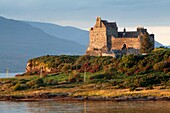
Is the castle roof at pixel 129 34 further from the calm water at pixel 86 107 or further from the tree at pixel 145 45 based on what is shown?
the calm water at pixel 86 107

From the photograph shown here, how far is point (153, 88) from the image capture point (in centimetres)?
9200

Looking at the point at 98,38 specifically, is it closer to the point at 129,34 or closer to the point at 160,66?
the point at 129,34

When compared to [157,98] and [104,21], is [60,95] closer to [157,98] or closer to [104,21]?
[157,98]

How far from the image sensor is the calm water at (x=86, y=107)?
3022 inches

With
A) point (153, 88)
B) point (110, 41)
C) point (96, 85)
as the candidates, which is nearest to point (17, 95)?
point (96, 85)

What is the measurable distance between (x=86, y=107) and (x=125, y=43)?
56094 mm

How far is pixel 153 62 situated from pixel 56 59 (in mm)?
26766

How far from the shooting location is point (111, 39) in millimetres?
138375

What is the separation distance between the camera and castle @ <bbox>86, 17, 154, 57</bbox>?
134 meters

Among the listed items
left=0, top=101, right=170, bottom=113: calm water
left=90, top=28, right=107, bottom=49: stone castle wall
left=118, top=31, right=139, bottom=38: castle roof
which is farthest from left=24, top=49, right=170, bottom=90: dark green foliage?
left=118, top=31, right=139, bottom=38: castle roof

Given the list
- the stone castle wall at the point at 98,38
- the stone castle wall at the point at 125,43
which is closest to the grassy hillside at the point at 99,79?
the stone castle wall at the point at 125,43

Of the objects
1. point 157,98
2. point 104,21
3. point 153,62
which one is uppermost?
point 104,21

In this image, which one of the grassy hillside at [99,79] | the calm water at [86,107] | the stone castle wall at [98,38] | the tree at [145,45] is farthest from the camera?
the stone castle wall at [98,38]

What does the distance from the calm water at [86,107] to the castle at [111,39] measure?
157ft
